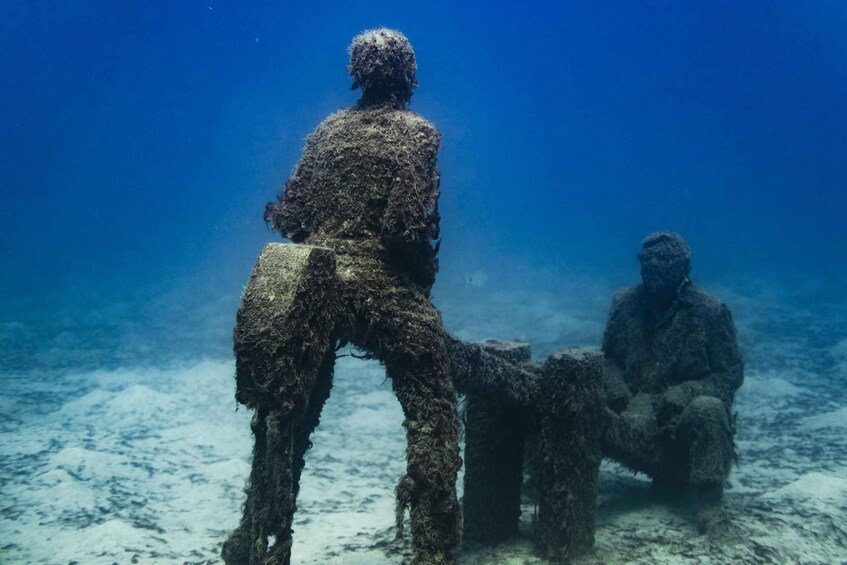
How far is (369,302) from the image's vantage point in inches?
138

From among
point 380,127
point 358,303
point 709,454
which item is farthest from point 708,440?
point 380,127

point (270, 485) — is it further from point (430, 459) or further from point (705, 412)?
point (705, 412)

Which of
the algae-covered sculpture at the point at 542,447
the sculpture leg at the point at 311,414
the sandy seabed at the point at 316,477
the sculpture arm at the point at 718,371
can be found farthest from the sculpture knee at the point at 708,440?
the sculpture leg at the point at 311,414

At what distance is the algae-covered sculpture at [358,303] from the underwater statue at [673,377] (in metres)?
2.63

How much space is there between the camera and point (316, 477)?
762cm

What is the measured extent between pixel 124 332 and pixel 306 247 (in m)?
19.6

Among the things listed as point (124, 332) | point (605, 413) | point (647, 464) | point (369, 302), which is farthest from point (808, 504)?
point (124, 332)

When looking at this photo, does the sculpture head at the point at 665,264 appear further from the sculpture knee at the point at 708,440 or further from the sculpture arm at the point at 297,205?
the sculpture arm at the point at 297,205

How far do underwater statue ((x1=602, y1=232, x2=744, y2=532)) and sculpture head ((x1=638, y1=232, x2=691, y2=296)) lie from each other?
0.04 feet

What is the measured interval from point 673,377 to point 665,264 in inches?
49.1

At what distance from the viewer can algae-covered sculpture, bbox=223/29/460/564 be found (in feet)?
10.1

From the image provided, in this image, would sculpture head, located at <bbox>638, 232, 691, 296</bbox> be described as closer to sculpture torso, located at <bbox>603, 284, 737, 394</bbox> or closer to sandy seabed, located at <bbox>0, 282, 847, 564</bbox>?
sculpture torso, located at <bbox>603, 284, 737, 394</bbox>

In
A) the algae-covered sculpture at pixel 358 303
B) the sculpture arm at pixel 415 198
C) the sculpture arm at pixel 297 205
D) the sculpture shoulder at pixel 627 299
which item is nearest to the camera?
the algae-covered sculpture at pixel 358 303

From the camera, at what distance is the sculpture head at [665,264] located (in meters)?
6.23
